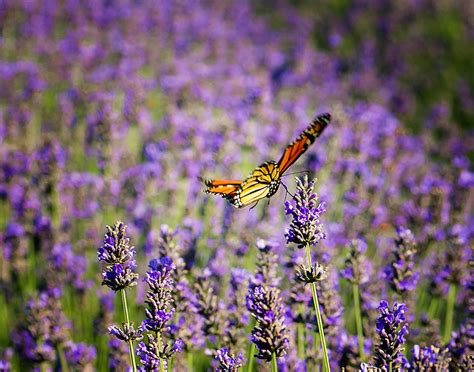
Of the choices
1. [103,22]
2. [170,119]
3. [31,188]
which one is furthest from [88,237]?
[103,22]

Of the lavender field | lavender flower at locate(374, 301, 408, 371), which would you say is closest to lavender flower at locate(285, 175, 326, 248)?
the lavender field

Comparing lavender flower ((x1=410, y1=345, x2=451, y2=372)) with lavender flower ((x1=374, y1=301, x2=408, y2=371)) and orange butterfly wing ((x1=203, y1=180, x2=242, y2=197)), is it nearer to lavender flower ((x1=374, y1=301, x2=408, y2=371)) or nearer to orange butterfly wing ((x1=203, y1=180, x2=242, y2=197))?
lavender flower ((x1=374, y1=301, x2=408, y2=371))

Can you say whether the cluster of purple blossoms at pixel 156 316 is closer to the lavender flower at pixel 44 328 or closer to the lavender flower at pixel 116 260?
the lavender flower at pixel 116 260

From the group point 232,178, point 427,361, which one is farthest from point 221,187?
point 232,178

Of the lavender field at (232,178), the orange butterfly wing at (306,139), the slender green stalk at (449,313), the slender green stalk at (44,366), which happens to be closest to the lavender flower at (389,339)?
the lavender field at (232,178)

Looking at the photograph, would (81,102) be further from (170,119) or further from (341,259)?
(341,259)
